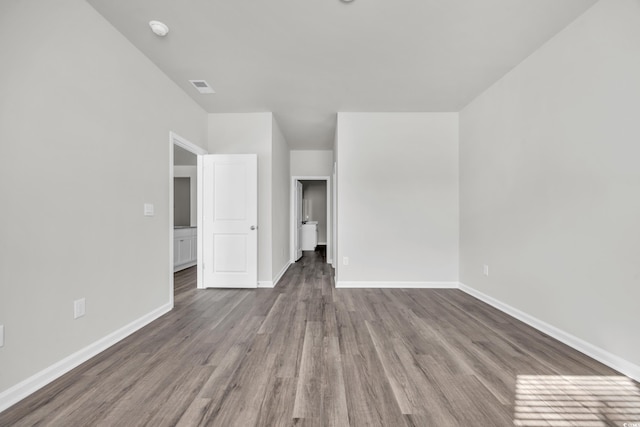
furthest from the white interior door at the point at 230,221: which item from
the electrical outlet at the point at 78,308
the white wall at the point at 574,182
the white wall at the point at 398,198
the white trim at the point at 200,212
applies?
the white wall at the point at 574,182

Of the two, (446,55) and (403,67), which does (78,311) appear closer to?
(403,67)

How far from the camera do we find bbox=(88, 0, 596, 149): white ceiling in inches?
78.3

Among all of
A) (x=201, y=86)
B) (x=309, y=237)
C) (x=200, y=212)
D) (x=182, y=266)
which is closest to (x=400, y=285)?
(x=200, y=212)

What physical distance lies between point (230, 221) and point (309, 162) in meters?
2.89

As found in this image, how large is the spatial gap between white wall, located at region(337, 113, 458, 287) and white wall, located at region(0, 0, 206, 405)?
2486 millimetres

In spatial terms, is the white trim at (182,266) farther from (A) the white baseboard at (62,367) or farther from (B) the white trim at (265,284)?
(A) the white baseboard at (62,367)

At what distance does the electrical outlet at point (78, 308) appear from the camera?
1842 millimetres

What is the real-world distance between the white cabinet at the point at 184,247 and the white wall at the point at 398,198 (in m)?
3.33

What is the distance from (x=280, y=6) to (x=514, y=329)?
3364 mm

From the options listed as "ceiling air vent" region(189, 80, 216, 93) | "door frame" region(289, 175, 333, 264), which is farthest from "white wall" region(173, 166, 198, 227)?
"ceiling air vent" region(189, 80, 216, 93)

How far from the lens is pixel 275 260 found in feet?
13.8

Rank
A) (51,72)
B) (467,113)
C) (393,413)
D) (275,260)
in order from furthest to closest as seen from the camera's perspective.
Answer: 1. (275,260)
2. (467,113)
3. (51,72)
4. (393,413)

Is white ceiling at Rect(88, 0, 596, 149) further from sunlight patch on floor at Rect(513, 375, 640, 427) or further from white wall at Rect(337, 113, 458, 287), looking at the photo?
sunlight patch on floor at Rect(513, 375, 640, 427)

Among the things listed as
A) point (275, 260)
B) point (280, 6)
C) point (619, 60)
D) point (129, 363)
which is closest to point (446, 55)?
point (619, 60)
